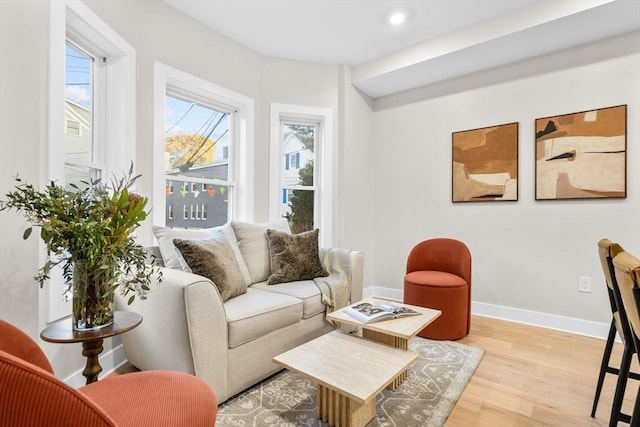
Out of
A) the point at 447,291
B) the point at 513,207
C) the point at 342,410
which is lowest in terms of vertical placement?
the point at 342,410

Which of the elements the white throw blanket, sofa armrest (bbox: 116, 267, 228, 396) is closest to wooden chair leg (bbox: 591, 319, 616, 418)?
the white throw blanket

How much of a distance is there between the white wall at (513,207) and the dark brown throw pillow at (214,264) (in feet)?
7.59

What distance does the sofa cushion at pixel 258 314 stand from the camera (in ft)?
5.90

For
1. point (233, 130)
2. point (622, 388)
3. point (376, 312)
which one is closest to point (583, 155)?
point (622, 388)

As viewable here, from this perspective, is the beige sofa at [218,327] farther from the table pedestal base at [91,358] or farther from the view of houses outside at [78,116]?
the view of houses outside at [78,116]

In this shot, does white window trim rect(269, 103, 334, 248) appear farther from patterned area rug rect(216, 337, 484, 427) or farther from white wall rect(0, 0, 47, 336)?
white wall rect(0, 0, 47, 336)

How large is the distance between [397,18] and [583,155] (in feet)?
6.57

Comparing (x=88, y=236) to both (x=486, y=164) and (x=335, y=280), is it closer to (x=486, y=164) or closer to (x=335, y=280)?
(x=335, y=280)

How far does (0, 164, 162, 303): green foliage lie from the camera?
47.0 inches

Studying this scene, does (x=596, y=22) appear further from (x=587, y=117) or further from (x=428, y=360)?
(x=428, y=360)

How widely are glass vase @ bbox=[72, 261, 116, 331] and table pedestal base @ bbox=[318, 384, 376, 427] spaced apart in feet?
3.46

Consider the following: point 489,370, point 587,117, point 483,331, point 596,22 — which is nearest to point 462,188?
point 587,117

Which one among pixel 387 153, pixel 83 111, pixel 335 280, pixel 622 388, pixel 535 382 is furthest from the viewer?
pixel 387 153

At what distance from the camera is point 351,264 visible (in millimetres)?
2746
